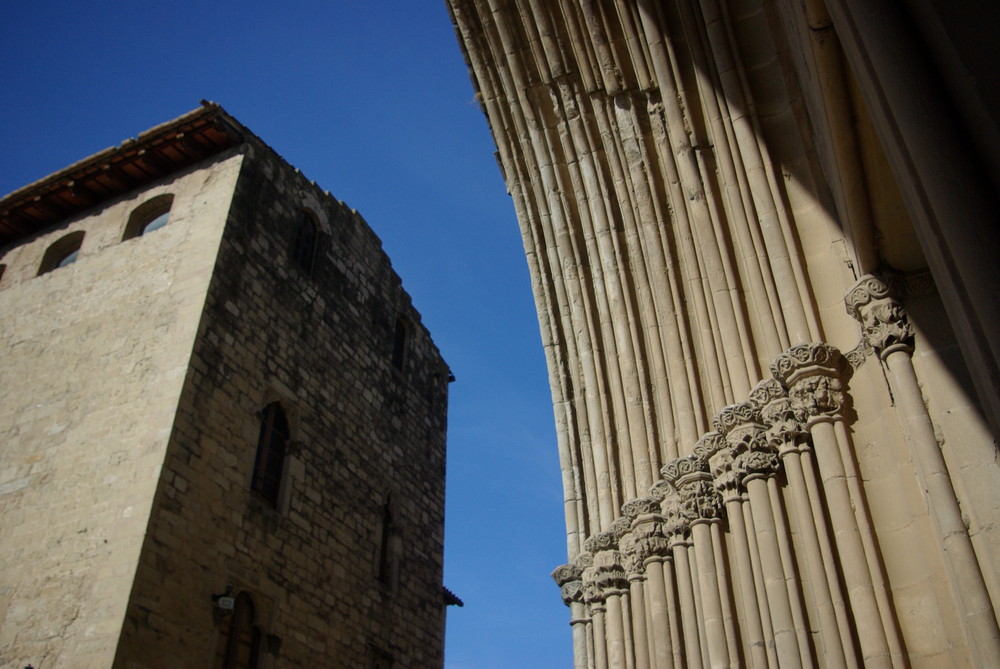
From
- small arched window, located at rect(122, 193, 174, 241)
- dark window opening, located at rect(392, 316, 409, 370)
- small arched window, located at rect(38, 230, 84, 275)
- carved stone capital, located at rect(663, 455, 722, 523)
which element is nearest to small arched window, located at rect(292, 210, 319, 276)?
small arched window, located at rect(122, 193, 174, 241)

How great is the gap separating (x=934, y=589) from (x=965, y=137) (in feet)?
7.46

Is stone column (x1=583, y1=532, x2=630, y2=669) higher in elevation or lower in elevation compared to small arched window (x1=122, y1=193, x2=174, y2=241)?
lower

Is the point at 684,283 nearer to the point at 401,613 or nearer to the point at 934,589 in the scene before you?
the point at 934,589

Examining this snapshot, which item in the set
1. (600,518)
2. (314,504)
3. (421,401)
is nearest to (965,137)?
(600,518)

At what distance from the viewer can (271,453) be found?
11469 millimetres

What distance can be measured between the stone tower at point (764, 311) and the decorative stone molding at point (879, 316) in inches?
0.5

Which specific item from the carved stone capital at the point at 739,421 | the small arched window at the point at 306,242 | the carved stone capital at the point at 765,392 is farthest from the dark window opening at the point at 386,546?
the carved stone capital at the point at 765,392

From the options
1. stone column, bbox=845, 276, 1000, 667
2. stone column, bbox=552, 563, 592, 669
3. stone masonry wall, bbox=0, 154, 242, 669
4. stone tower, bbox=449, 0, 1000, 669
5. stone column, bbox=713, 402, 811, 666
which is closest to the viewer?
stone tower, bbox=449, 0, 1000, 669

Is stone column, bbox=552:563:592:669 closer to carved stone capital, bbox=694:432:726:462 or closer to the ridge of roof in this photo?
carved stone capital, bbox=694:432:726:462

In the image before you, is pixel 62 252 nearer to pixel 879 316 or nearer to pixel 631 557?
pixel 631 557

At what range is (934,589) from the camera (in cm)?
350

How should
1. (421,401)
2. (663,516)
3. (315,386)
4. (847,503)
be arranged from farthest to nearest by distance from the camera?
(421,401)
(315,386)
(663,516)
(847,503)

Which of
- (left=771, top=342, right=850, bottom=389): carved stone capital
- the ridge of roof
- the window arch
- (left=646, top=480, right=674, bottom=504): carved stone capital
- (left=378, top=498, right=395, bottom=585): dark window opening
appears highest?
the ridge of roof

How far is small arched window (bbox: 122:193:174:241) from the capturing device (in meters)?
12.9
